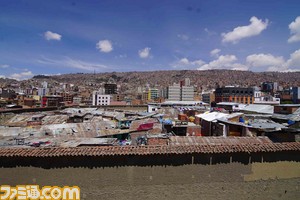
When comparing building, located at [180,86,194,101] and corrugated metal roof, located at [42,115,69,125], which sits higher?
building, located at [180,86,194,101]

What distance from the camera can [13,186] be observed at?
9.88 meters

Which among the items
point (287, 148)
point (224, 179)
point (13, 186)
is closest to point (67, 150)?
point (13, 186)

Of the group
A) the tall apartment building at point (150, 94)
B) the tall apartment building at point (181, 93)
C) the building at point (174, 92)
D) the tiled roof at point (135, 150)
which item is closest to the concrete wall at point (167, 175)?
the tiled roof at point (135, 150)

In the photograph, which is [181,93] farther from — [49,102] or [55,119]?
[55,119]

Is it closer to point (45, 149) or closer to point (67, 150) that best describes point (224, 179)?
point (67, 150)

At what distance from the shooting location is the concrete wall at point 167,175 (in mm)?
9984

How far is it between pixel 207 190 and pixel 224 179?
94 cm

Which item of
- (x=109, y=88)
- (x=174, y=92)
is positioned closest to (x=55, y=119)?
(x=174, y=92)

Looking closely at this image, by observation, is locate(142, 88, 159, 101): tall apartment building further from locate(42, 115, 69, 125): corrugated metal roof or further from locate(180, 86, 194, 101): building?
locate(42, 115, 69, 125): corrugated metal roof

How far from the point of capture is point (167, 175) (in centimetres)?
1036

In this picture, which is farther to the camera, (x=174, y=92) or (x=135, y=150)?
(x=174, y=92)

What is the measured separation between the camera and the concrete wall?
32.8 feet

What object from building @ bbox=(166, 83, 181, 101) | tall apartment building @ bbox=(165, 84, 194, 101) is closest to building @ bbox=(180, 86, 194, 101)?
tall apartment building @ bbox=(165, 84, 194, 101)

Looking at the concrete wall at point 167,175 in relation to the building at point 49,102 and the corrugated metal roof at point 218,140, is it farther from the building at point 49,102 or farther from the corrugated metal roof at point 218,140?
the building at point 49,102
